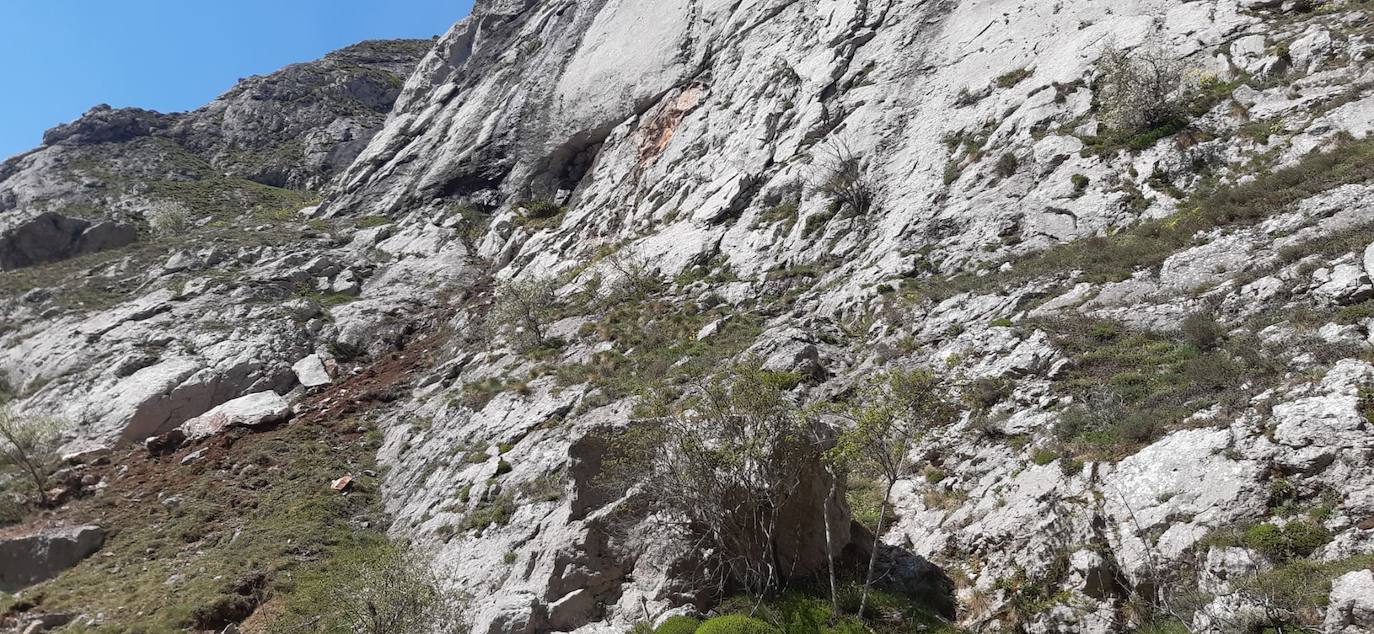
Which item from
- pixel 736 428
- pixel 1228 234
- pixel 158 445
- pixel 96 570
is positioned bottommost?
pixel 1228 234

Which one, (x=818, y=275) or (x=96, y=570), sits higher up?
(x=96, y=570)

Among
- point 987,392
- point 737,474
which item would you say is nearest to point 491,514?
point 737,474

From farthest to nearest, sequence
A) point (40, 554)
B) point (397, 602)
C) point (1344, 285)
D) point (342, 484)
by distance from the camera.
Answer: point (342, 484) → point (40, 554) → point (397, 602) → point (1344, 285)

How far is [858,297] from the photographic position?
83.2 feet

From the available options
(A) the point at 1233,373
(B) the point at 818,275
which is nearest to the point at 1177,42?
(B) the point at 818,275

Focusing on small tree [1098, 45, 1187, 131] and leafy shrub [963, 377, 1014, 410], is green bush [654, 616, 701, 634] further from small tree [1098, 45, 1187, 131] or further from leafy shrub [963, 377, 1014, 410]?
small tree [1098, 45, 1187, 131]

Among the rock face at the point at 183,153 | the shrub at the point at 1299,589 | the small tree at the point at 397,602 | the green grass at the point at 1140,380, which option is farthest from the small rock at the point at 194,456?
the rock face at the point at 183,153

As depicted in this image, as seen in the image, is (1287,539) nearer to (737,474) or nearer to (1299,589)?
(1299,589)

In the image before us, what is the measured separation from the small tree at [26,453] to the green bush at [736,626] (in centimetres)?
3121

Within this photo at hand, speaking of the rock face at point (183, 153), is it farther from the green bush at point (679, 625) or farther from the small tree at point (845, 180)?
the green bush at point (679, 625)

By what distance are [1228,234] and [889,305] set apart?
952 centimetres

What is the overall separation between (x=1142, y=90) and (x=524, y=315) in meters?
28.4

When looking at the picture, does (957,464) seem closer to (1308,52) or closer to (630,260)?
(1308,52)

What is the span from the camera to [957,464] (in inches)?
594
